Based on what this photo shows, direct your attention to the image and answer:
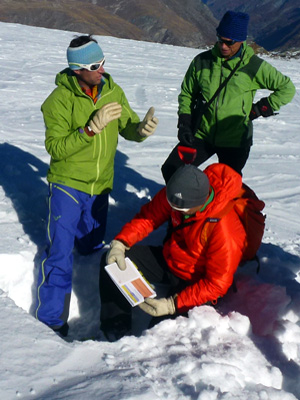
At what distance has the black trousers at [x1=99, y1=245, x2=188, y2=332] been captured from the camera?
3.40 m

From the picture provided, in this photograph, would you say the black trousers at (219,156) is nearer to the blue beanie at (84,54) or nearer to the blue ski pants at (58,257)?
the blue ski pants at (58,257)

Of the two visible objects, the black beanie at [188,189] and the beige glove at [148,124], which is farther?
the beige glove at [148,124]

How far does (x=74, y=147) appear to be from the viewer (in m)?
3.24

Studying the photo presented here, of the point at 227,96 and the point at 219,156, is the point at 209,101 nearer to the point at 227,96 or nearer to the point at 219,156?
the point at 227,96

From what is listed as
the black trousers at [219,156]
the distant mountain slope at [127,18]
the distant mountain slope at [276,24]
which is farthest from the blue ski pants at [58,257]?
the distant mountain slope at [276,24]

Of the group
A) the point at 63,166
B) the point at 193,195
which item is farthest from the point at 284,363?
the point at 63,166

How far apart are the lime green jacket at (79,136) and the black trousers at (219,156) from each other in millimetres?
553

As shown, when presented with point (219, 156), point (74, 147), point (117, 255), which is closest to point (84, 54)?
point (74, 147)

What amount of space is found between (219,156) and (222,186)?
1070 mm

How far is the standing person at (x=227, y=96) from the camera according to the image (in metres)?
3.68

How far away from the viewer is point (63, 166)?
11.5 feet

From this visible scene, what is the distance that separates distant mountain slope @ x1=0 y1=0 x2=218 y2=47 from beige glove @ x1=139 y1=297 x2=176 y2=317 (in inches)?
3754

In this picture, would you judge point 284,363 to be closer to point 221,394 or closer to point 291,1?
point 221,394

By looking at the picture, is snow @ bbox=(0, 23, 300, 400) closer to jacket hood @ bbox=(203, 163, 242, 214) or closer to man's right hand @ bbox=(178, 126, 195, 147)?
jacket hood @ bbox=(203, 163, 242, 214)
